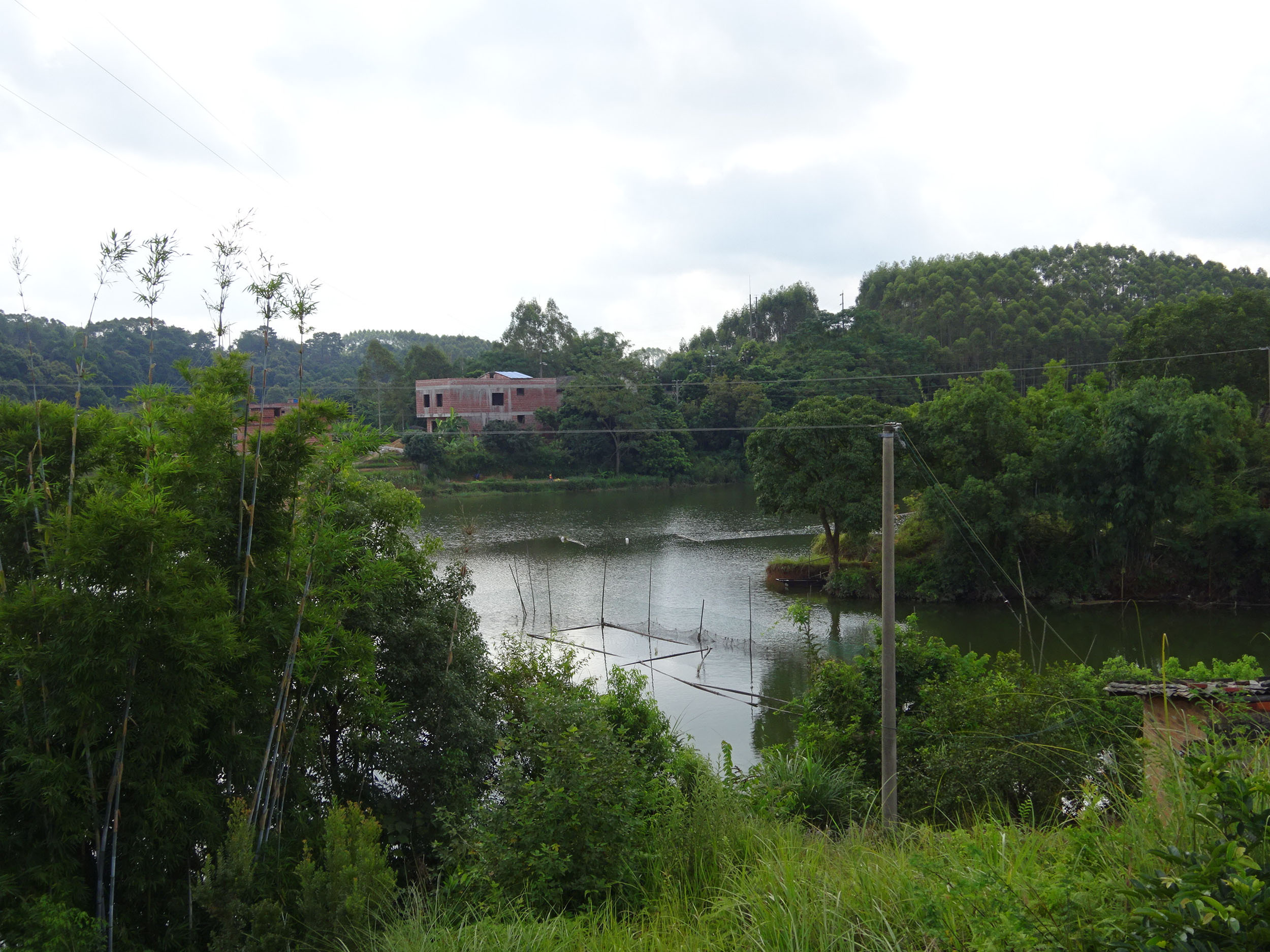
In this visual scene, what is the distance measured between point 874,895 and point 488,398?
33.9 metres

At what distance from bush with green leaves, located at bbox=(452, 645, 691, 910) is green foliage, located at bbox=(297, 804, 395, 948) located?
0.35m

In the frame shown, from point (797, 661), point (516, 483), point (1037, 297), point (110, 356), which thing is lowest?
point (797, 661)

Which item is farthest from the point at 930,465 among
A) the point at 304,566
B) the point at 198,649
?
the point at 198,649

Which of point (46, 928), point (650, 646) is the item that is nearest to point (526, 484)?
point (650, 646)

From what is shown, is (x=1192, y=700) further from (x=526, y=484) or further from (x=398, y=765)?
(x=526, y=484)

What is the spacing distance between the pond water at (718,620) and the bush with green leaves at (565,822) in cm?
381

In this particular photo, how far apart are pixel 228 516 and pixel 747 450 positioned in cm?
1400

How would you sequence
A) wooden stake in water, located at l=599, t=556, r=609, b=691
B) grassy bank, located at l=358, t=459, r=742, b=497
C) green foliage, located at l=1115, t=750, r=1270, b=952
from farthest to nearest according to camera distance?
grassy bank, located at l=358, t=459, r=742, b=497
wooden stake in water, located at l=599, t=556, r=609, b=691
green foliage, located at l=1115, t=750, r=1270, b=952

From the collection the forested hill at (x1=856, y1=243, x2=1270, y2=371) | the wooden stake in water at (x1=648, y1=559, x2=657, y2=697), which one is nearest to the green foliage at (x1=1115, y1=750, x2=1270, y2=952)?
the wooden stake in water at (x1=648, y1=559, x2=657, y2=697)

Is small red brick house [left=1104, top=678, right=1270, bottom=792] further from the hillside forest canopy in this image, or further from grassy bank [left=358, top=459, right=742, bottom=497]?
grassy bank [left=358, top=459, right=742, bottom=497]

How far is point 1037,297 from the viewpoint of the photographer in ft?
157

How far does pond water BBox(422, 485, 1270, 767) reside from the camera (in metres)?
11.6

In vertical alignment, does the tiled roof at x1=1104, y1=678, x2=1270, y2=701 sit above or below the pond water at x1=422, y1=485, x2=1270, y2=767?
above

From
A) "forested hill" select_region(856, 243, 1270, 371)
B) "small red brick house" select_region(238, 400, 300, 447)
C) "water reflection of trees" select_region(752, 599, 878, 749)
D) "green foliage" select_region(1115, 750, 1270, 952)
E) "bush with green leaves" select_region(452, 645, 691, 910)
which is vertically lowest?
"water reflection of trees" select_region(752, 599, 878, 749)
